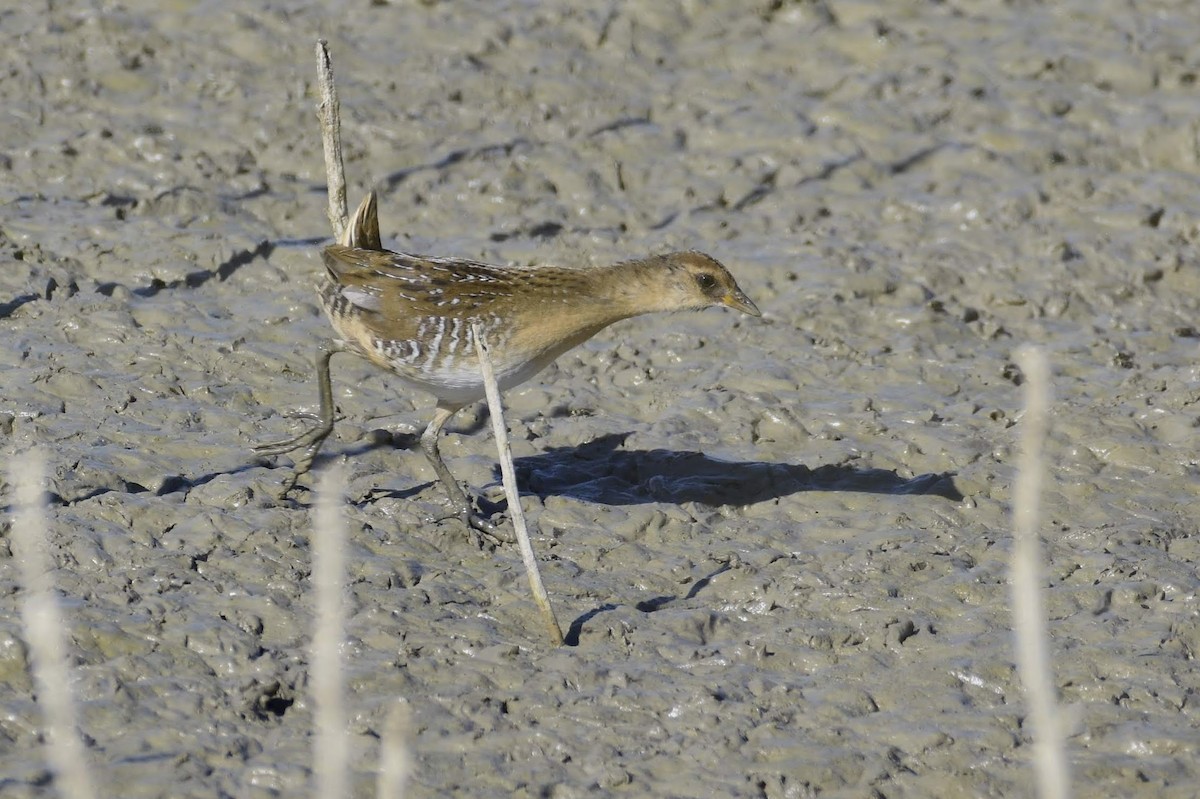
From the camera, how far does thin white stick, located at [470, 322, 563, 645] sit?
232 inches

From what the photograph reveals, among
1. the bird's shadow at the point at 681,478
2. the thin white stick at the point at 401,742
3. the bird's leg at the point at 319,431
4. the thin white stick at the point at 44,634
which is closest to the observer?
the thin white stick at the point at 44,634

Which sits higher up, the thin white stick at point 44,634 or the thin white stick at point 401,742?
the thin white stick at point 44,634

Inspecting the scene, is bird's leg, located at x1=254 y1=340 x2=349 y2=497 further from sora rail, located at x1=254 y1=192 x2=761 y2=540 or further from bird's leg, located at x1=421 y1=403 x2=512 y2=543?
bird's leg, located at x1=421 y1=403 x2=512 y2=543

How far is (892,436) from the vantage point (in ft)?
26.5

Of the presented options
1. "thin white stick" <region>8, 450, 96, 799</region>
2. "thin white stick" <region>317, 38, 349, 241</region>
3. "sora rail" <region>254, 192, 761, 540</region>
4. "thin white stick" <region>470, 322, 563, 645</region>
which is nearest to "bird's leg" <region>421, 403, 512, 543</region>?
"sora rail" <region>254, 192, 761, 540</region>

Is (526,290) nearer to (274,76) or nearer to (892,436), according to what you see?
(892,436)

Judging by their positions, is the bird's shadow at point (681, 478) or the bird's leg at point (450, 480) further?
the bird's shadow at point (681, 478)

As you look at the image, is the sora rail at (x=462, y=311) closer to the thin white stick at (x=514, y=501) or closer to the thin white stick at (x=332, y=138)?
the thin white stick at (x=332, y=138)

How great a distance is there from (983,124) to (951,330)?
7.41 feet

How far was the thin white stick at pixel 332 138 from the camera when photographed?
7.84 m

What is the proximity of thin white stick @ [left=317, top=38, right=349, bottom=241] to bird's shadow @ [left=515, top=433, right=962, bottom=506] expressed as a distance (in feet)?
5.01

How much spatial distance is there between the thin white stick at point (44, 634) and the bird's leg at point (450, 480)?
5.32 ft

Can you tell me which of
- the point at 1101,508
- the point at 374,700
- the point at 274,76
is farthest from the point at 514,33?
the point at 374,700

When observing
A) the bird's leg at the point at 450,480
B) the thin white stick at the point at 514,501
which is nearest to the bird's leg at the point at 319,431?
the bird's leg at the point at 450,480
